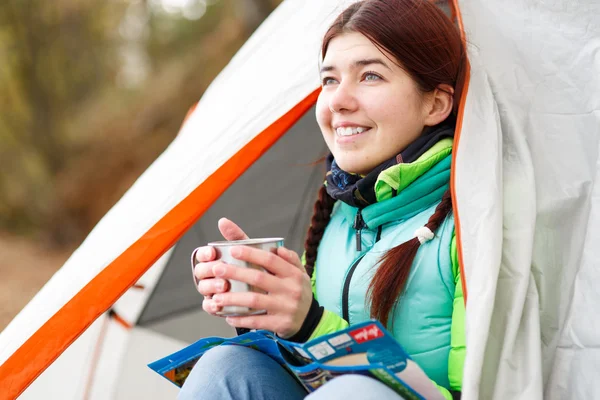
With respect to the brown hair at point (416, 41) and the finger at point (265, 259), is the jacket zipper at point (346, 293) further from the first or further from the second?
the finger at point (265, 259)

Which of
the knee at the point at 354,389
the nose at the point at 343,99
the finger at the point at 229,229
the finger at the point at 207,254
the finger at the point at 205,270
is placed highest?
the nose at the point at 343,99

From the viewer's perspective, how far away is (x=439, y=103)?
3.94 ft

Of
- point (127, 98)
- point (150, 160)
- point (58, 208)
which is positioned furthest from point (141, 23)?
point (58, 208)

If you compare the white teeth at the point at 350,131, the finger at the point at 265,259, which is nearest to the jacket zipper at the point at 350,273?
the white teeth at the point at 350,131

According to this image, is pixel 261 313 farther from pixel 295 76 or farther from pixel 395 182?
pixel 295 76

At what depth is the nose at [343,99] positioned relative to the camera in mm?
1151

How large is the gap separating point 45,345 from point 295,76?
73 cm

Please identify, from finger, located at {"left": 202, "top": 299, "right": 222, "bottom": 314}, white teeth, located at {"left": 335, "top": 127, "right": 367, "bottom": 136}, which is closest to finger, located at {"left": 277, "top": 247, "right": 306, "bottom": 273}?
finger, located at {"left": 202, "top": 299, "right": 222, "bottom": 314}

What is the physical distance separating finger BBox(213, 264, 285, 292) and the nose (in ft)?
1.30

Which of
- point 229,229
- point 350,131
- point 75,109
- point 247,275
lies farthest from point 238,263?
point 75,109

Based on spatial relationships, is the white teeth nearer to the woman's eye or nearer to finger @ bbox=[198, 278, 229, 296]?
the woman's eye

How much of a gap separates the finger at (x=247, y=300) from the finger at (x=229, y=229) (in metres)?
0.16

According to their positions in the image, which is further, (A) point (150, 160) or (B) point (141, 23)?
(B) point (141, 23)

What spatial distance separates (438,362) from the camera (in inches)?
40.4
